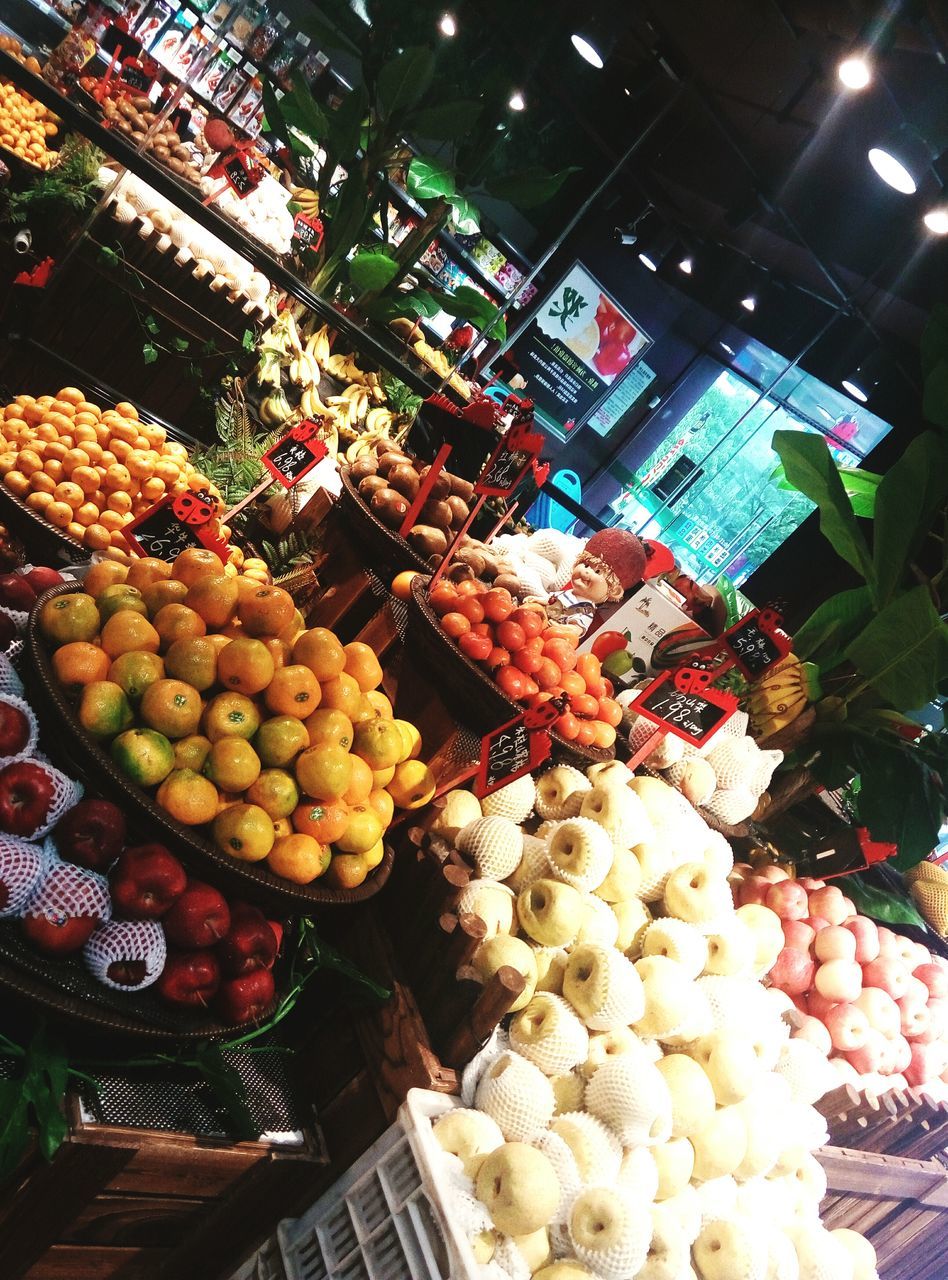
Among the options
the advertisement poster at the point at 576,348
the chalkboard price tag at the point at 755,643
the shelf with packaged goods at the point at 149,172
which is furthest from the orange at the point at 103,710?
the advertisement poster at the point at 576,348

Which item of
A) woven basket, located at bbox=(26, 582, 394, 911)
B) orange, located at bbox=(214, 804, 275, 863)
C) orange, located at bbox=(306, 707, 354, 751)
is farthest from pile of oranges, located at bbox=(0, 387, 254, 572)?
orange, located at bbox=(214, 804, 275, 863)

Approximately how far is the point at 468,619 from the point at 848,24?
17.4ft

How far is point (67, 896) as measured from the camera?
1.32m

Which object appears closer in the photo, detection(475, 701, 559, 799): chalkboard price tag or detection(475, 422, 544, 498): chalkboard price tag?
detection(475, 701, 559, 799): chalkboard price tag

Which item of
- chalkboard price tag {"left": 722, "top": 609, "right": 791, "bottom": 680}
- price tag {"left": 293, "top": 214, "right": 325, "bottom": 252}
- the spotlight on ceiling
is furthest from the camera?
price tag {"left": 293, "top": 214, "right": 325, "bottom": 252}

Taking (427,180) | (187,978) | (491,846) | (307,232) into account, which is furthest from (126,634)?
(307,232)

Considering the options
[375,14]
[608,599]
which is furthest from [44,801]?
[375,14]

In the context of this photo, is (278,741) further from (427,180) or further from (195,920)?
(427,180)

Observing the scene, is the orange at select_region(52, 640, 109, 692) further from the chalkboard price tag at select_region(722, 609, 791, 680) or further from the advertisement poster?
the advertisement poster

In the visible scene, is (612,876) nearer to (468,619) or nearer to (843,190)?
(468,619)

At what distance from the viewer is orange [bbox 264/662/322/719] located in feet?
5.39

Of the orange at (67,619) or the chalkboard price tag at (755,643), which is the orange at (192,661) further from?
the chalkboard price tag at (755,643)

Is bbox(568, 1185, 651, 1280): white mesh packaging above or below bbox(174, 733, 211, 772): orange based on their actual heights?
below

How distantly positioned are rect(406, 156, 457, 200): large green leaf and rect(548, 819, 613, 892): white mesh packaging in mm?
3773
